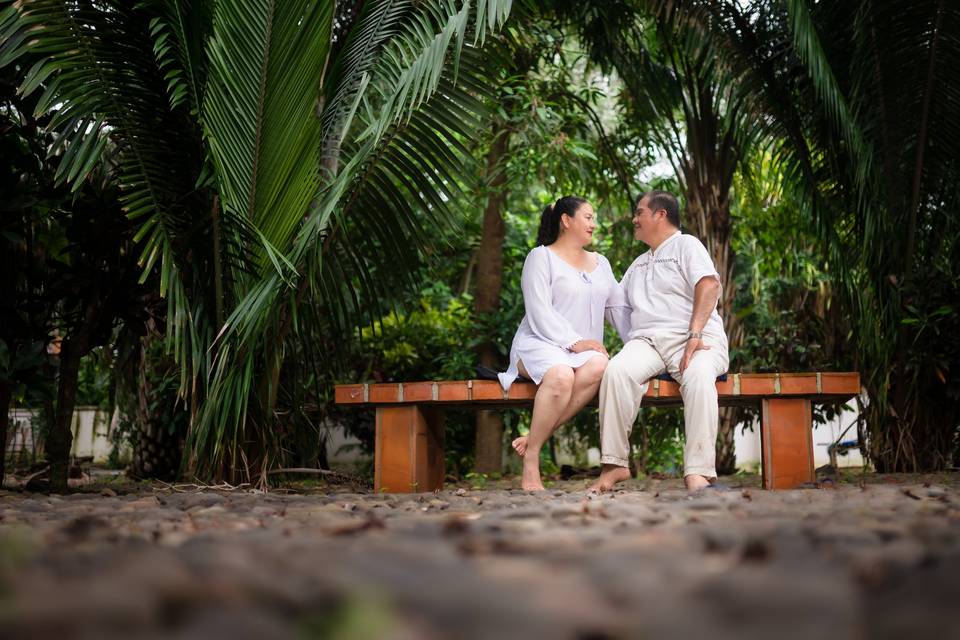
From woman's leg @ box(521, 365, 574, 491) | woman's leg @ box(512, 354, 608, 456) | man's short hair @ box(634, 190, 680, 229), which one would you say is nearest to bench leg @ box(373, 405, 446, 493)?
woman's leg @ box(521, 365, 574, 491)

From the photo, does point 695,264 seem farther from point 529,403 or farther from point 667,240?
point 529,403

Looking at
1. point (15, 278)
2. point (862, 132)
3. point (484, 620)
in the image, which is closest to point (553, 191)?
point (862, 132)

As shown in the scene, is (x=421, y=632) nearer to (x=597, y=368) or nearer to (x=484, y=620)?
(x=484, y=620)

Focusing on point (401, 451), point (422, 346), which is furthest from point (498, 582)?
point (422, 346)

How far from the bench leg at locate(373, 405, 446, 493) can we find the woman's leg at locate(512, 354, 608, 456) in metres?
0.73

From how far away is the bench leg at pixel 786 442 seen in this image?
4492 millimetres

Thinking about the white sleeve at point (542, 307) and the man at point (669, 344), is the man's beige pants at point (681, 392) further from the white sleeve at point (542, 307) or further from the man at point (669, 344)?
the white sleeve at point (542, 307)

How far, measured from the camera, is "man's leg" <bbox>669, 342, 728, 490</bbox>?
4180mm

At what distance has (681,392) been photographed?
4.42 metres

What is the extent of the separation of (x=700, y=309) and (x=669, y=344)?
23 cm

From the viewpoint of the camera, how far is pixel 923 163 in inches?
217

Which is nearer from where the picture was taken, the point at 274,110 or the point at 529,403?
the point at 274,110

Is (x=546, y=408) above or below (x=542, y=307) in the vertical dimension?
below

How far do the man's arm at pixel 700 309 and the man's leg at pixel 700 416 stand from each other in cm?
4
